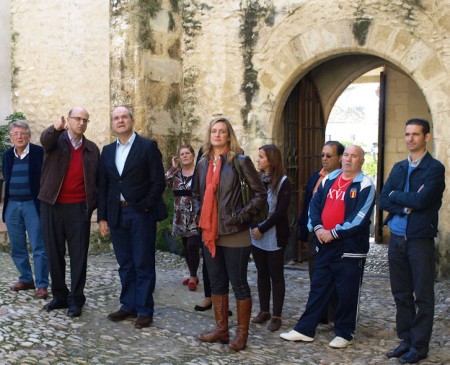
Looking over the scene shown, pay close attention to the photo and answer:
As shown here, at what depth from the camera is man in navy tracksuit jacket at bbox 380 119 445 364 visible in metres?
4.48

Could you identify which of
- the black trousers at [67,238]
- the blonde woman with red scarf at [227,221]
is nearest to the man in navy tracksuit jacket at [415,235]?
the blonde woman with red scarf at [227,221]

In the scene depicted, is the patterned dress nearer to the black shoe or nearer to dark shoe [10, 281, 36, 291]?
dark shoe [10, 281, 36, 291]

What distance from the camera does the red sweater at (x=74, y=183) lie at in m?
5.28

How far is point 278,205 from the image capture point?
209 inches

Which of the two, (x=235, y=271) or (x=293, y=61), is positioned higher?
(x=293, y=61)

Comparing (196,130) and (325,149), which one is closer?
(325,149)

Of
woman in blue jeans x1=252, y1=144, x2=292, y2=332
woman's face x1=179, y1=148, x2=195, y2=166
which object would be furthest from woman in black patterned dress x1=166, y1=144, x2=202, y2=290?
woman in blue jeans x1=252, y1=144, x2=292, y2=332

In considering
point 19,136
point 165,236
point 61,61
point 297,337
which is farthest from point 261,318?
point 61,61

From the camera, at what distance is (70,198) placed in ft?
17.4

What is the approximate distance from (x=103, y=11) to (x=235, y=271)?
5450mm

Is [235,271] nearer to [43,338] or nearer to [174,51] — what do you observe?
[43,338]

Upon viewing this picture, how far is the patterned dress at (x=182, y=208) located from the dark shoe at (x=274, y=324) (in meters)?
1.30

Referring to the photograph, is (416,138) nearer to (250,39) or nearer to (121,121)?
(121,121)

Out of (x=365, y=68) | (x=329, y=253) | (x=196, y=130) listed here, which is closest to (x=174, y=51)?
(x=196, y=130)
